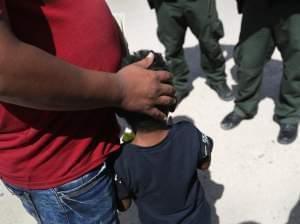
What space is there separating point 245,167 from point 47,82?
2.07 metres

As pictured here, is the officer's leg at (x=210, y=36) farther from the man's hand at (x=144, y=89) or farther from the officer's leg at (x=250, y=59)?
the man's hand at (x=144, y=89)

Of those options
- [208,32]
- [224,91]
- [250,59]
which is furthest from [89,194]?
[224,91]

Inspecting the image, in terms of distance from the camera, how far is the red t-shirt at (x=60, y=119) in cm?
110

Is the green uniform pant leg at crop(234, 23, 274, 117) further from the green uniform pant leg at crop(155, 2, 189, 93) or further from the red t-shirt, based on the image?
the red t-shirt

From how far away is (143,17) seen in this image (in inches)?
194

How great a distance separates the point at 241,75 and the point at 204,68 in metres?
0.53

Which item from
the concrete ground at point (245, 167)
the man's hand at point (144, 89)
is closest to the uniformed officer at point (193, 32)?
the concrete ground at point (245, 167)

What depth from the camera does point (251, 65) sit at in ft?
9.78

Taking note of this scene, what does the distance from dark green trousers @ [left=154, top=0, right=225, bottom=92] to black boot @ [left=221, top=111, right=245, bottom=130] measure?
0.37 meters

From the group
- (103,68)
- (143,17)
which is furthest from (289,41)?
(143,17)

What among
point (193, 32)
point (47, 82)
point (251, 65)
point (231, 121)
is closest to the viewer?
point (47, 82)

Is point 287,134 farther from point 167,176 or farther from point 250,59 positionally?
point 167,176

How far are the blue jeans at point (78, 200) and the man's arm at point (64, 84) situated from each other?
266 millimetres

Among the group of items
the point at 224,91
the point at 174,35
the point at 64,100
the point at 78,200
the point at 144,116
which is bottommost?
the point at 224,91
